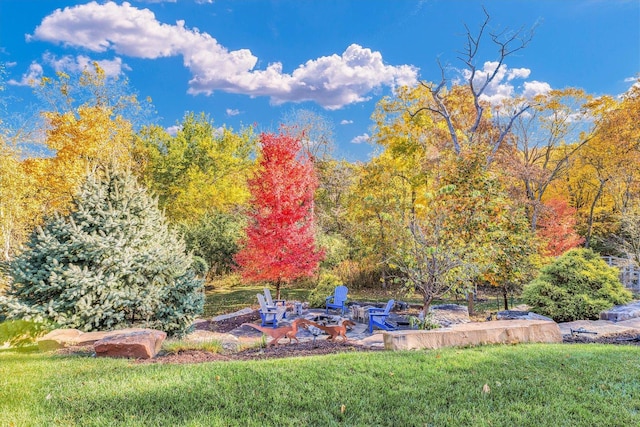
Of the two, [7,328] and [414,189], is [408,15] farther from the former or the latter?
[7,328]

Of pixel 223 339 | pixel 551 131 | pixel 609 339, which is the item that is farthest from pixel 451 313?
pixel 551 131

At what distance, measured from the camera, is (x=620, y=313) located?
8.43 m

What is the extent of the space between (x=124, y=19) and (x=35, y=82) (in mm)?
10284

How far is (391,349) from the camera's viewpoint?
5.37 meters

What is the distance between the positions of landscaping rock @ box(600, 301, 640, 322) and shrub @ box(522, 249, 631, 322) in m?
0.13

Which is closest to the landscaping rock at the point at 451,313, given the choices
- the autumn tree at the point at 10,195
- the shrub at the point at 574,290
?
the shrub at the point at 574,290

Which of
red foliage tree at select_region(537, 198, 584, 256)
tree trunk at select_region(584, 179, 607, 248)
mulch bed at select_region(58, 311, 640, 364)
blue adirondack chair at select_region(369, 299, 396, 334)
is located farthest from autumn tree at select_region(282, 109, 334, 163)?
mulch bed at select_region(58, 311, 640, 364)

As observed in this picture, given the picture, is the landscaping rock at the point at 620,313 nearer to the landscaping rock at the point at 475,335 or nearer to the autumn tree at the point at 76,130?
the landscaping rock at the point at 475,335

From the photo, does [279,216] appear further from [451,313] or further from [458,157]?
[451,313]

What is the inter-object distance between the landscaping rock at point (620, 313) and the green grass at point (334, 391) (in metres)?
4.59

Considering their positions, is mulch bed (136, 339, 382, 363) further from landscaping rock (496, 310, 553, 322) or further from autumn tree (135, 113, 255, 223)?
autumn tree (135, 113, 255, 223)

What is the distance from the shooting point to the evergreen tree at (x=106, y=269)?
19.9 ft

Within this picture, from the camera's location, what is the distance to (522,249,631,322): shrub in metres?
8.83

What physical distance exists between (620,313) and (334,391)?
8.33 m
